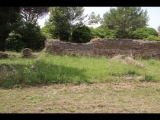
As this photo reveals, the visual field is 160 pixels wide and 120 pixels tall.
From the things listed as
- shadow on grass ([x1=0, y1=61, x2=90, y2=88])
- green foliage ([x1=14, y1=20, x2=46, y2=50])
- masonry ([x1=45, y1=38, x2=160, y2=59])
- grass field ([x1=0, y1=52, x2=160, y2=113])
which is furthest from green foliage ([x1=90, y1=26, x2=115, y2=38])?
shadow on grass ([x1=0, y1=61, x2=90, y2=88])

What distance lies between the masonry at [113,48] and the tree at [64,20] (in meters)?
5.92

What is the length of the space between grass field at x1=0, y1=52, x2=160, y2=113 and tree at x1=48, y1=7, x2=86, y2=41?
12.4 metres

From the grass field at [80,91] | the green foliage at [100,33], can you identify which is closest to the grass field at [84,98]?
the grass field at [80,91]

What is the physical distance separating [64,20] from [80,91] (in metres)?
16.4

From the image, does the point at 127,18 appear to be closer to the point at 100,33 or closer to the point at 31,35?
the point at 100,33

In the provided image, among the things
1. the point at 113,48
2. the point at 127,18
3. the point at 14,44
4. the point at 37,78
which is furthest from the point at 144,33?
the point at 37,78

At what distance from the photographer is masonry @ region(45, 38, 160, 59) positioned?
12.9m

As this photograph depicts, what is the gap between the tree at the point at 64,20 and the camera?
19359 mm

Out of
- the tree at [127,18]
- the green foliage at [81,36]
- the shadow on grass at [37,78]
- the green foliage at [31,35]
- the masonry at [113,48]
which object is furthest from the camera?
the tree at [127,18]

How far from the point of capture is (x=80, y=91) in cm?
518

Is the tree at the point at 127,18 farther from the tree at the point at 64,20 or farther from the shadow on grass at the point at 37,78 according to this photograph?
the shadow on grass at the point at 37,78

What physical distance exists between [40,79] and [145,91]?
2767 millimetres
